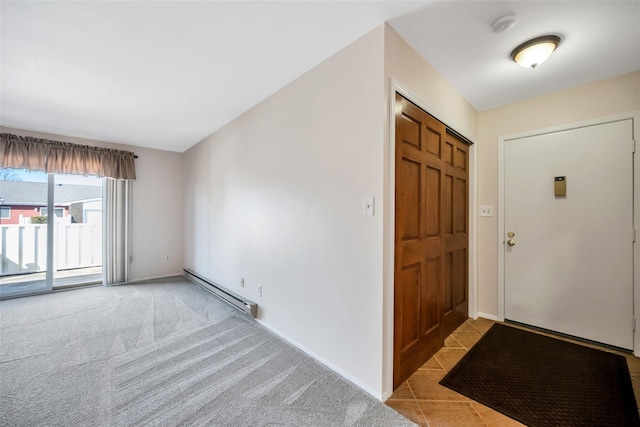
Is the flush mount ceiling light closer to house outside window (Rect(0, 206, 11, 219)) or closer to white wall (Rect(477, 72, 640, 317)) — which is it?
white wall (Rect(477, 72, 640, 317))

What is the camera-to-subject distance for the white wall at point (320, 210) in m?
1.79

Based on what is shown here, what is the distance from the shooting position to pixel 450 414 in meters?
1.59

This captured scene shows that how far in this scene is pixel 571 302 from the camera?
2.52 meters

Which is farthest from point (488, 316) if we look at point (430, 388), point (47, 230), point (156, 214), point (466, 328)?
point (47, 230)

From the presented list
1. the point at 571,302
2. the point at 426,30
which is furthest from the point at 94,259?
the point at 571,302

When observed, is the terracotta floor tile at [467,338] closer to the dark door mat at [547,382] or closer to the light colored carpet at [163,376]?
the dark door mat at [547,382]

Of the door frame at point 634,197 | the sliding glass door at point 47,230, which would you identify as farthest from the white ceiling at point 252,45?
the sliding glass door at point 47,230

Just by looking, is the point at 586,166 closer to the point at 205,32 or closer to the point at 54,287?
the point at 205,32

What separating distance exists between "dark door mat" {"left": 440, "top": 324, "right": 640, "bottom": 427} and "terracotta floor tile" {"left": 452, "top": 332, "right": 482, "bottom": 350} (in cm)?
6

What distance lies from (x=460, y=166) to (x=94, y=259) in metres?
6.06

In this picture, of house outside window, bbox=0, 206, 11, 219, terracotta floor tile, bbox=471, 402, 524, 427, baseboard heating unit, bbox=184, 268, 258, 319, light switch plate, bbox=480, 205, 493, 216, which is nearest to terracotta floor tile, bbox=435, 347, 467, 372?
terracotta floor tile, bbox=471, 402, 524, 427

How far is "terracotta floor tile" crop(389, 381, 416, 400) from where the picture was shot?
1.74m

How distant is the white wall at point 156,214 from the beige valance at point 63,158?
0.71 ft

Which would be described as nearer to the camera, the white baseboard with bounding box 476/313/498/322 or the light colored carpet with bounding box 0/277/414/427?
the light colored carpet with bounding box 0/277/414/427
